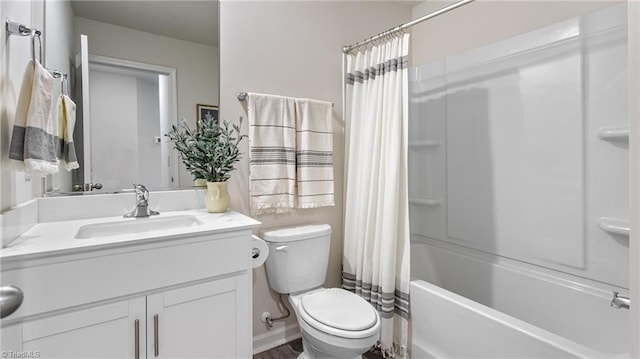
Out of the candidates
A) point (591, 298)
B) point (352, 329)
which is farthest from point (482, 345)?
point (591, 298)

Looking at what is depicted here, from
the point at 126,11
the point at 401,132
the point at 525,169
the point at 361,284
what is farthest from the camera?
the point at 361,284

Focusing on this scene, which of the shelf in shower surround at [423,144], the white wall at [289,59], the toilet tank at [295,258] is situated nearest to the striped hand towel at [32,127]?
the white wall at [289,59]

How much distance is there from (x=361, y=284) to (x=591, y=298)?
1227 mm

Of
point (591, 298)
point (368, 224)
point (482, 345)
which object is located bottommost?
point (482, 345)

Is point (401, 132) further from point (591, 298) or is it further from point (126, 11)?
point (126, 11)

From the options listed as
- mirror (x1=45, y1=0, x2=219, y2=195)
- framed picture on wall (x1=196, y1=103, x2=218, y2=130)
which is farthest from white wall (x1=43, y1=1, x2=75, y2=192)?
framed picture on wall (x1=196, y1=103, x2=218, y2=130)

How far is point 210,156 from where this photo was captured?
158 cm

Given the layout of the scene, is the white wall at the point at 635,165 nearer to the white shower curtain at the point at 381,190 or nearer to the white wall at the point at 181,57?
the white shower curtain at the point at 381,190

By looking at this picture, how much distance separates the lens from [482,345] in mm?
1366

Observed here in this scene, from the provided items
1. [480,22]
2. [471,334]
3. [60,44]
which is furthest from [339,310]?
[480,22]

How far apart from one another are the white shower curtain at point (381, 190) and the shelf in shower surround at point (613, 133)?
3.22 feet

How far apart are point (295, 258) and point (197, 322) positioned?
25.7 inches

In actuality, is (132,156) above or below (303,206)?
above

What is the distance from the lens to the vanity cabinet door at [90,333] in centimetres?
93
